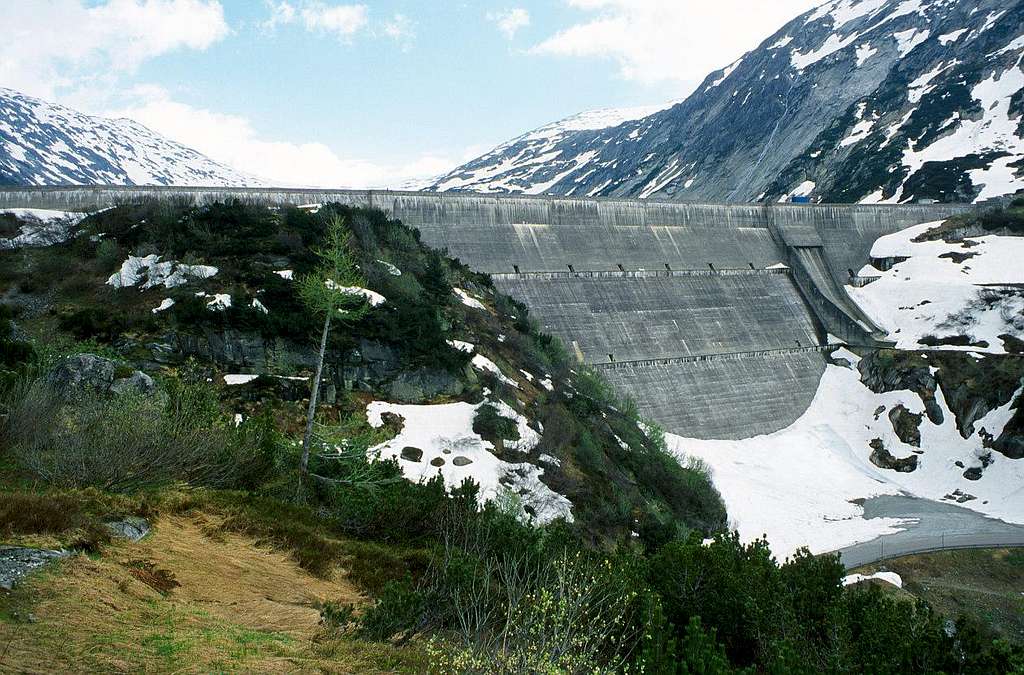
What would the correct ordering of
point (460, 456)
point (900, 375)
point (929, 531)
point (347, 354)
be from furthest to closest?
point (900, 375) < point (929, 531) < point (347, 354) < point (460, 456)

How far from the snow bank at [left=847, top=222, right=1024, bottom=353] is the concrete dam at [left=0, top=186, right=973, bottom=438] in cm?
203

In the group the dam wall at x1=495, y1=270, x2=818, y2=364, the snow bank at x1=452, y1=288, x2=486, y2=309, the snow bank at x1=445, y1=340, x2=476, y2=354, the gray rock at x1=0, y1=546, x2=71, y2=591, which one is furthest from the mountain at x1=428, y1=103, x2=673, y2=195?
the gray rock at x1=0, y1=546, x2=71, y2=591

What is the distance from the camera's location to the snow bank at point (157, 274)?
79.6ft

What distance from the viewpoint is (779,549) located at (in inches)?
1029

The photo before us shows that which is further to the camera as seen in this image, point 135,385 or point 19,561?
point 135,385

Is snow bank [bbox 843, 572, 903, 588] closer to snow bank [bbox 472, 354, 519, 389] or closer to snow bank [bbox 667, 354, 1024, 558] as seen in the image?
snow bank [bbox 667, 354, 1024, 558]

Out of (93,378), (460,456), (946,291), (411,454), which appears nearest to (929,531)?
(460,456)

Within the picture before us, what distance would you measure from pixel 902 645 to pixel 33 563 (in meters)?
10.8

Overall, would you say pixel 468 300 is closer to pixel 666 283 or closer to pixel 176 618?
pixel 666 283

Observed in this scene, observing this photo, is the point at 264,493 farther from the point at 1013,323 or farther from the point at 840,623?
the point at 1013,323

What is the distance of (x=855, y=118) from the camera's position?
309ft

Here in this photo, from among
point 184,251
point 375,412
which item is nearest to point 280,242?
point 184,251

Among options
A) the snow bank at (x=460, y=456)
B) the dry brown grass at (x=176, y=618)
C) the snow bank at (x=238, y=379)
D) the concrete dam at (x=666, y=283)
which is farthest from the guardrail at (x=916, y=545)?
the dry brown grass at (x=176, y=618)

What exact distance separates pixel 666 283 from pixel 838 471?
14.9 metres
